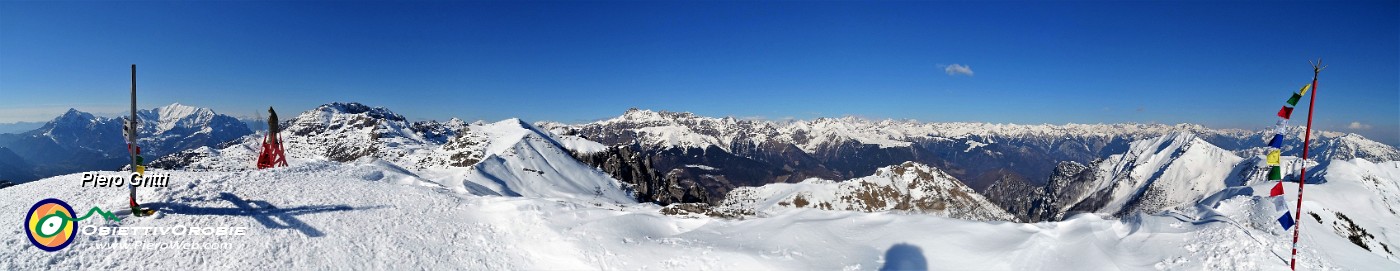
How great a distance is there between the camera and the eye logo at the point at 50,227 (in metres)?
18.3

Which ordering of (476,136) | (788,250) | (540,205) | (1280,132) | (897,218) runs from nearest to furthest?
(1280,132) < (788,250) < (897,218) < (540,205) < (476,136)

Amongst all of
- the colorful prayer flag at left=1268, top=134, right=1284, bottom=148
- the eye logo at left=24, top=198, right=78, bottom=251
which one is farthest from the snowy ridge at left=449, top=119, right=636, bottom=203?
the colorful prayer flag at left=1268, top=134, right=1284, bottom=148

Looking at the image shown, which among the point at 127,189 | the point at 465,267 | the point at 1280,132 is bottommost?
the point at 465,267

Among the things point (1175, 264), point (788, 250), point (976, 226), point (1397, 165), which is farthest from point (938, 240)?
point (1397, 165)

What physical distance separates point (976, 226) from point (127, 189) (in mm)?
39042

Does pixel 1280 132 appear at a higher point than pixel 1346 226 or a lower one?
higher

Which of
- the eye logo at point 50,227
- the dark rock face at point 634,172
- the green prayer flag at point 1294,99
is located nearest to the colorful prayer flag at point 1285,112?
the green prayer flag at point 1294,99

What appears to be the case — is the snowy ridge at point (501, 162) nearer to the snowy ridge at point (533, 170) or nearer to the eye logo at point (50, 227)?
the snowy ridge at point (533, 170)

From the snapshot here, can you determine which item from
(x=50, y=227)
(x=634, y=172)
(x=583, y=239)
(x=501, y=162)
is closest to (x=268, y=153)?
(x=50, y=227)

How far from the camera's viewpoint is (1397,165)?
463ft

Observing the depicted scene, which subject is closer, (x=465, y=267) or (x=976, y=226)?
(x=465, y=267)

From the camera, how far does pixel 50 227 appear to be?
749 inches

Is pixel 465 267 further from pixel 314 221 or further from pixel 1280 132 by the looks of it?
pixel 1280 132

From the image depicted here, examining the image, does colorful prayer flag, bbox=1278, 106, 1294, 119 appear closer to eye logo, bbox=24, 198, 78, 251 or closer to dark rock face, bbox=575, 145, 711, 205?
eye logo, bbox=24, 198, 78, 251
